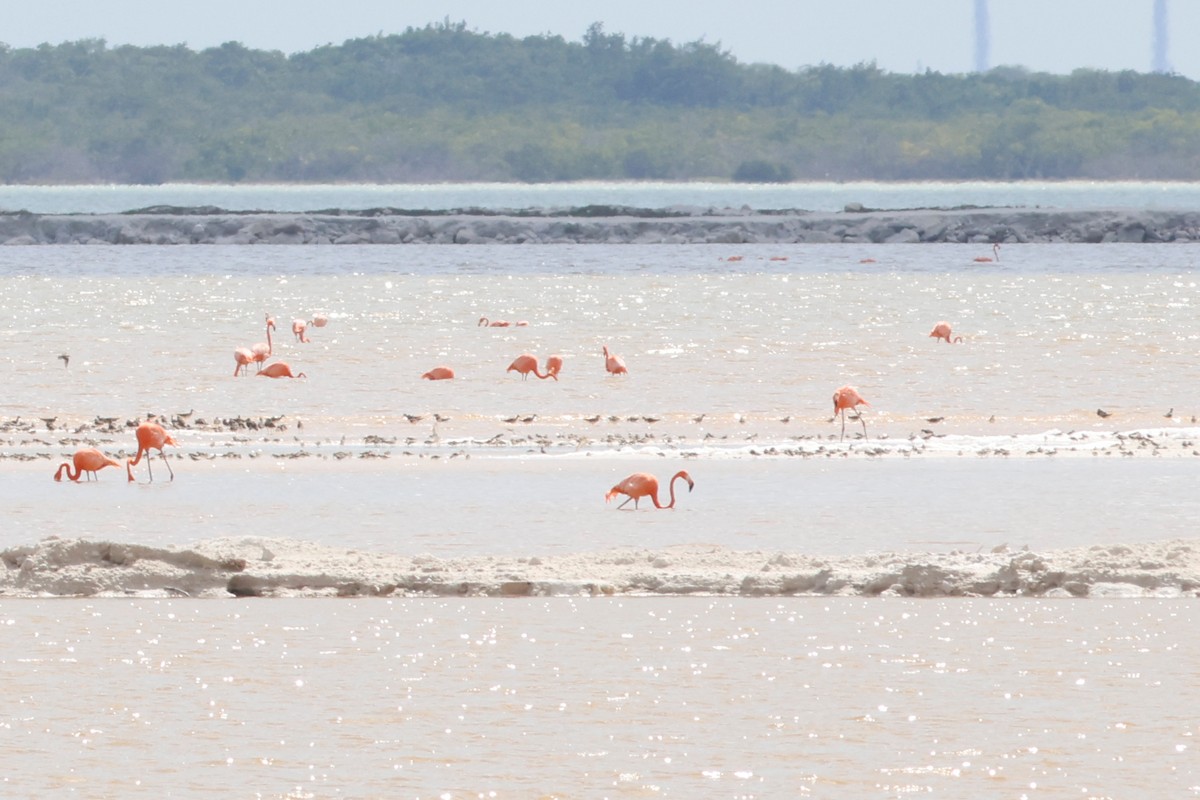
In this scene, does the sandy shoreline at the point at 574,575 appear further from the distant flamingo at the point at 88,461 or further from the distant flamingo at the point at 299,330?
the distant flamingo at the point at 299,330

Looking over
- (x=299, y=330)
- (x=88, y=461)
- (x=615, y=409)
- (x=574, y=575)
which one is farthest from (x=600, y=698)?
(x=299, y=330)

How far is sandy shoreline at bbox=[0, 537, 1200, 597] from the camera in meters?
9.24

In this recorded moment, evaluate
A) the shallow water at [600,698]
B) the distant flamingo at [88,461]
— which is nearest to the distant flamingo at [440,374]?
the distant flamingo at [88,461]

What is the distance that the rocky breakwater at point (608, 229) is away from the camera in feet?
232

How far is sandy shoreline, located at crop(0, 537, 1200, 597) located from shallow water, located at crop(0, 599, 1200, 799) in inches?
9.5

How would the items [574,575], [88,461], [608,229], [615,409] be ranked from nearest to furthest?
[574,575]
[88,461]
[615,409]
[608,229]

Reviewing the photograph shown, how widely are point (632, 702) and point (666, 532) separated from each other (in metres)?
4.23

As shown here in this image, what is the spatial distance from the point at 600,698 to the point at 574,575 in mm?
2322

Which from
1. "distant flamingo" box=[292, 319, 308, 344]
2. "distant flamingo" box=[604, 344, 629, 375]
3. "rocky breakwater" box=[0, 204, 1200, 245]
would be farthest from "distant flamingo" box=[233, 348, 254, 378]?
"rocky breakwater" box=[0, 204, 1200, 245]

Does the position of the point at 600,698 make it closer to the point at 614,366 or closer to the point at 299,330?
the point at 614,366

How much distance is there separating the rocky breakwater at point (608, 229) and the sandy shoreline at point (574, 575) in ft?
201

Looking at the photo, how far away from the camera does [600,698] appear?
7199mm

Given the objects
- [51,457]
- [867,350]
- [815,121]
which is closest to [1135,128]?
[815,121]

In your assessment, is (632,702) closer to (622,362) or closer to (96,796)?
(96,796)
